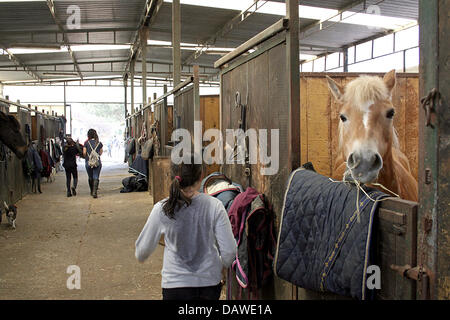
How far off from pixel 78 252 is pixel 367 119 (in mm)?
4209

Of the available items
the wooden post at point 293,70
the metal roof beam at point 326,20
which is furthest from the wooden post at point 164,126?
the wooden post at point 293,70

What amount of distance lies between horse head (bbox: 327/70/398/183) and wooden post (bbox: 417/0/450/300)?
0.47 m

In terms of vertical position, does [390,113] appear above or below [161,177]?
above

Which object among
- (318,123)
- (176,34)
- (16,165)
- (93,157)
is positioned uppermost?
(176,34)

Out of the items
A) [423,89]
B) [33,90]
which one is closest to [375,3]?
[423,89]

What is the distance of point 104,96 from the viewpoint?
963 inches

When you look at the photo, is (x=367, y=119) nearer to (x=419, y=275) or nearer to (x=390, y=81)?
(x=390, y=81)

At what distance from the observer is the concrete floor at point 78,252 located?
12.7ft

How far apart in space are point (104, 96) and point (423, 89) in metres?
24.7

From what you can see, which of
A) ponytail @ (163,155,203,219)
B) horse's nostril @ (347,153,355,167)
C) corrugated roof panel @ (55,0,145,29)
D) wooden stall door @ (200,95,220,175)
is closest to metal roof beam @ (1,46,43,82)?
corrugated roof panel @ (55,0,145,29)

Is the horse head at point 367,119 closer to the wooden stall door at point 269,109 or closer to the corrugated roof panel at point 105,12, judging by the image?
the wooden stall door at point 269,109

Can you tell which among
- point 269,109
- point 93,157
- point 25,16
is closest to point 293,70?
point 269,109

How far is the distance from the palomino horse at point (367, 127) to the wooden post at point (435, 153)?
1.38 ft

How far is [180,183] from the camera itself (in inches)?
81.8
